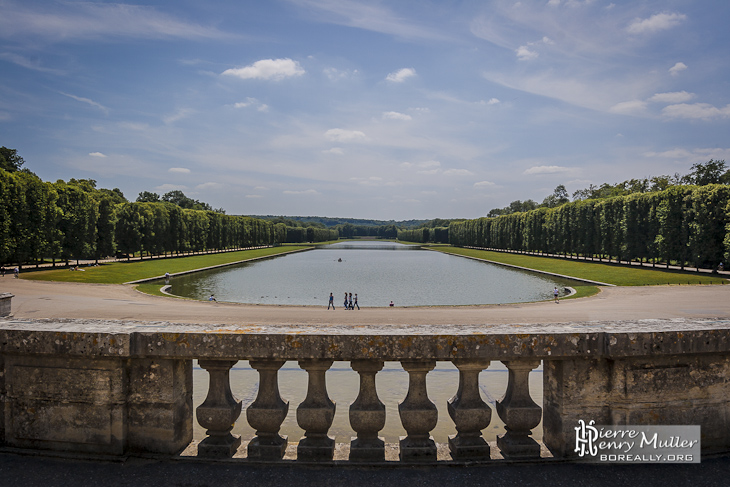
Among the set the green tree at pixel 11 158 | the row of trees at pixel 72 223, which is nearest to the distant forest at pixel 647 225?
the row of trees at pixel 72 223

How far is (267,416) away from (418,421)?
1196 mm

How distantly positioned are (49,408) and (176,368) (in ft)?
3.35

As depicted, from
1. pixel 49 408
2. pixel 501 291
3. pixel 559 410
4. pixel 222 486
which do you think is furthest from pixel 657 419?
pixel 501 291

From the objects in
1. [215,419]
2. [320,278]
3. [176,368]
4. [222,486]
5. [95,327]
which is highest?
[95,327]

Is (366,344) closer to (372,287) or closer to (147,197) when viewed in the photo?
(372,287)

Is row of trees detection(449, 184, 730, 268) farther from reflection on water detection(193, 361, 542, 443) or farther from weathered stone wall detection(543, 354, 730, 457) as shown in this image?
weathered stone wall detection(543, 354, 730, 457)

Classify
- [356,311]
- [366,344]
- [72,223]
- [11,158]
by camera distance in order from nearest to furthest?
1. [366,344]
2. [356,311]
3. [72,223]
4. [11,158]

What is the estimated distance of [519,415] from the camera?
3.45 metres

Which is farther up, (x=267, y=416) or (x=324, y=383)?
(x=324, y=383)

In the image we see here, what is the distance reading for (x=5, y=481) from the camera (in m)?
2.92

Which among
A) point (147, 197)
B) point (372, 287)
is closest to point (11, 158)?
point (147, 197)

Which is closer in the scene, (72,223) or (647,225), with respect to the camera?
(72,223)

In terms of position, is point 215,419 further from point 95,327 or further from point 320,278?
point 320,278

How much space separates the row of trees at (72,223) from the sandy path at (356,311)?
16.1m
